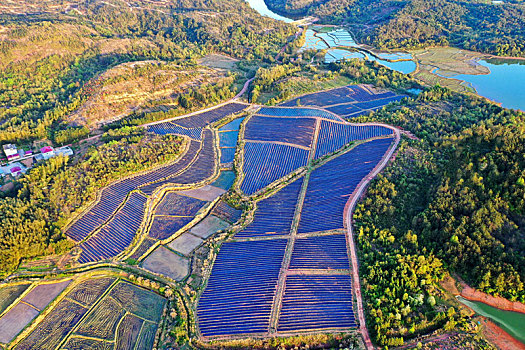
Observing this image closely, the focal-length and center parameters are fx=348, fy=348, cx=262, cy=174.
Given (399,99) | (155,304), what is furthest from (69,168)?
(399,99)

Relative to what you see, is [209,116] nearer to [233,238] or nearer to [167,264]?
[233,238]

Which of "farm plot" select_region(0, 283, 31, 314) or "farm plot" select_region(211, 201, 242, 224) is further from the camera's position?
"farm plot" select_region(211, 201, 242, 224)

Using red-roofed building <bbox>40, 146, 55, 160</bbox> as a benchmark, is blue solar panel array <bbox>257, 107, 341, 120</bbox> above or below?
above

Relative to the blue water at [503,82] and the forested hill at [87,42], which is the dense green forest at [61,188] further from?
the blue water at [503,82]

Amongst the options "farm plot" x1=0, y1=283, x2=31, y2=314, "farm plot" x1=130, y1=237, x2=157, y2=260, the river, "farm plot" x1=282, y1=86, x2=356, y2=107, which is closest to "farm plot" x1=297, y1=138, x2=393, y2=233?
"farm plot" x1=130, y1=237, x2=157, y2=260

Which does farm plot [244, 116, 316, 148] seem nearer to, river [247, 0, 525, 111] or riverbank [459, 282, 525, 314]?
riverbank [459, 282, 525, 314]
